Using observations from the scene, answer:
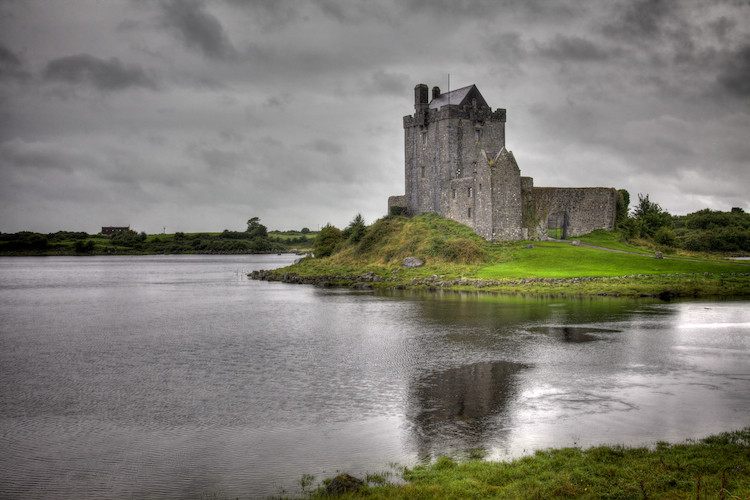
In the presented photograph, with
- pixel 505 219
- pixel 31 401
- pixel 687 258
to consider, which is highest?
pixel 505 219

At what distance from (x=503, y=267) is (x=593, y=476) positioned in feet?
133

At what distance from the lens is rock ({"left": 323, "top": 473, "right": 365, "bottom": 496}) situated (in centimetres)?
919

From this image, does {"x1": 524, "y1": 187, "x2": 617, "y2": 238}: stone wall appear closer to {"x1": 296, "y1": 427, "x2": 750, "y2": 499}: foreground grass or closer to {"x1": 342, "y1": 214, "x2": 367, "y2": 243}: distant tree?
{"x1": 342, "y1": 214, "x2": 367, "y2": 243}: distant tree

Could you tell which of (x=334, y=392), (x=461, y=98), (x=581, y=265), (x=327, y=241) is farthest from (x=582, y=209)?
(x=334, y=392)

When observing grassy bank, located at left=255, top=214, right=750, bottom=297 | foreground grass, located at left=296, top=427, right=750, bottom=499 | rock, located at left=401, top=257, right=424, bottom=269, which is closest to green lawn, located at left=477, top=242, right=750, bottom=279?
grassy bank, located at left=255, top=214, right=750, bottom=297

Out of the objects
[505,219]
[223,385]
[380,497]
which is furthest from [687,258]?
[380,497]

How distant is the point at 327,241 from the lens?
7262cm

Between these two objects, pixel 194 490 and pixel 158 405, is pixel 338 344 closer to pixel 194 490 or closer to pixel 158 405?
pixel 158 405

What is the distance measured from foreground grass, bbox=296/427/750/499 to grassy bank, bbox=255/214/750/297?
98.4 feet

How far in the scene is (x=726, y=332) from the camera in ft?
78.1

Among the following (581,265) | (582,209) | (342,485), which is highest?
(582,209)

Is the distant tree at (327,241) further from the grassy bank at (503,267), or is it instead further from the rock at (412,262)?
the rock at (412,262)

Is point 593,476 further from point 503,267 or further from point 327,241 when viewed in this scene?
point 327,241

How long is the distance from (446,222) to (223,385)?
44523mm
